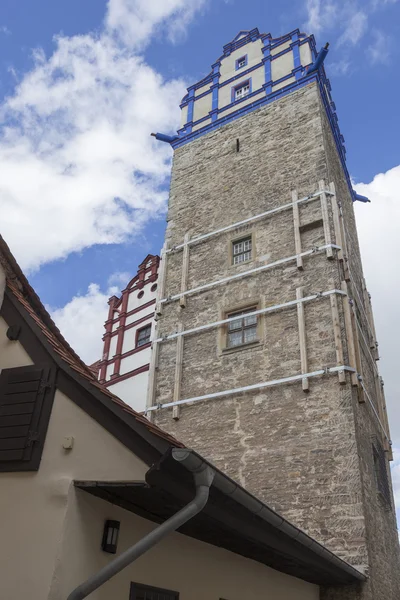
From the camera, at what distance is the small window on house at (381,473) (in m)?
11.3

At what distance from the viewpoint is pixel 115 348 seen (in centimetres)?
1931

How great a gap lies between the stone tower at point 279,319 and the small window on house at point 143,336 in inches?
168

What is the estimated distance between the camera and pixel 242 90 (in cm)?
1773

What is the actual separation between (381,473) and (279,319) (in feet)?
13.3

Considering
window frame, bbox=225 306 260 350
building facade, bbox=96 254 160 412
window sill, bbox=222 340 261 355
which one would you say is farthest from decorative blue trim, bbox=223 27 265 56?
window sill, bbox=222 340 261 355

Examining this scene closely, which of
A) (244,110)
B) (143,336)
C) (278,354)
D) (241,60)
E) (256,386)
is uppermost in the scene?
(241,60)

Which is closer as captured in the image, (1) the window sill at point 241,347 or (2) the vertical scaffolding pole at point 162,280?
(1) the window sill at point 241,347

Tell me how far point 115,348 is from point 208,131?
8.17 m

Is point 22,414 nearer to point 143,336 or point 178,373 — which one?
point 178,373

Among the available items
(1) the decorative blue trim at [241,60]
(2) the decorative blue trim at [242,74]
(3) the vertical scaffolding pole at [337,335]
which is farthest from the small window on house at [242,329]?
(1) the decorative blue trim at [241,60]

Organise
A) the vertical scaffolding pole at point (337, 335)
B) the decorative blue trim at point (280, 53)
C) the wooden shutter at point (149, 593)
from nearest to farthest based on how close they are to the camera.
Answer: the wooden shutter at point (149, 593) → the vertical scaffolding pole at point (337, 335) → the decorative blue trim at point (280, 53)

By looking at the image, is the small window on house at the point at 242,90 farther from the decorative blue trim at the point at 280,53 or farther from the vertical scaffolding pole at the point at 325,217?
the vertical scaffolding pole at the point at 325,217

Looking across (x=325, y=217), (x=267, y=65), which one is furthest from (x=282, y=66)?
(x=325, y=217)

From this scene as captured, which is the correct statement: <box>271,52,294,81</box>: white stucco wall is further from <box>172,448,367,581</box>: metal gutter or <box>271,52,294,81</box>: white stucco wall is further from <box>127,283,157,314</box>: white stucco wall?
<box>172,448,367,581</box>: metal gutter
